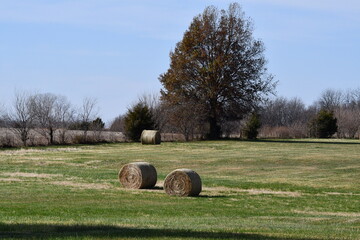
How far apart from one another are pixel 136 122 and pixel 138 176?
39937 mm

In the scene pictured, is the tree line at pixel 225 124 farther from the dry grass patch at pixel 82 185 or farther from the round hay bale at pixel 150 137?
the dry grass patch at pixel 82 185

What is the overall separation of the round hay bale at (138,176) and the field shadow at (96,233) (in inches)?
552

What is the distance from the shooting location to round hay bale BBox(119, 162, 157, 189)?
2934 cm

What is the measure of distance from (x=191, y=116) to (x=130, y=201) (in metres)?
47.2

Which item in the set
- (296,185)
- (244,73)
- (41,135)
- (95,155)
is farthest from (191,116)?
(296,185)

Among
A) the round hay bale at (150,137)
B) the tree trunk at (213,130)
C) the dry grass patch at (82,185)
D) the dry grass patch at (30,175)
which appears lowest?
the dry grass patch at (82,185)

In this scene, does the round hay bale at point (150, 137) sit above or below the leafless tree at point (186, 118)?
below

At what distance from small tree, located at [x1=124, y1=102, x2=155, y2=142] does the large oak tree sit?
3.23 m

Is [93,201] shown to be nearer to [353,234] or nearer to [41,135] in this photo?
[353,234]

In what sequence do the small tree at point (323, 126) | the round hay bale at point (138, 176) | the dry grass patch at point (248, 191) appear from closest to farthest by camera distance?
the dry grass patch at point (248, 191), the round hay bale at point (138, 176), the small tree at point (323, 126)

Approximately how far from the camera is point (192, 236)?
13227 mm

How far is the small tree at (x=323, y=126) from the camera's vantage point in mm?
88438

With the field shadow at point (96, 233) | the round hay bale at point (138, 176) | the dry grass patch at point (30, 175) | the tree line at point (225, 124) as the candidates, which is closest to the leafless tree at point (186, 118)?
the tree line at point (225, 124)

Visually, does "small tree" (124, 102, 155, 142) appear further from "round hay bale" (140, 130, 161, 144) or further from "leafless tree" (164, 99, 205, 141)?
"round hay bale" (140, 130, 161, 144)
